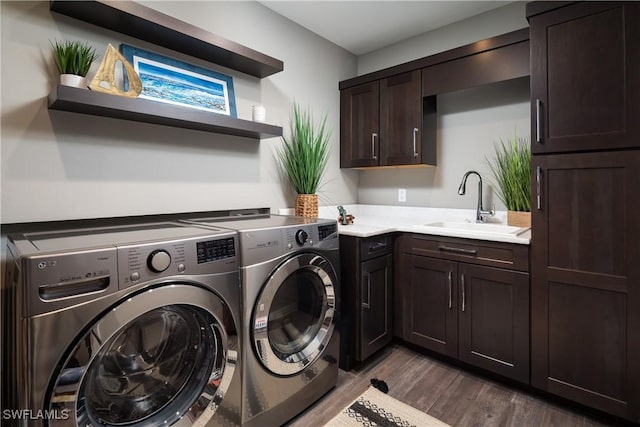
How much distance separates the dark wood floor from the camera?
1.68 meters

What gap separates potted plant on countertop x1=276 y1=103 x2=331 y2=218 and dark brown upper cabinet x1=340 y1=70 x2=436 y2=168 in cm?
48

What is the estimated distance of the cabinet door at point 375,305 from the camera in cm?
210

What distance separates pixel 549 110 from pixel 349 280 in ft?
4.71

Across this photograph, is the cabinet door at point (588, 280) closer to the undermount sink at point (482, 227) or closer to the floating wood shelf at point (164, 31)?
the undermount sink at point (482, 227)

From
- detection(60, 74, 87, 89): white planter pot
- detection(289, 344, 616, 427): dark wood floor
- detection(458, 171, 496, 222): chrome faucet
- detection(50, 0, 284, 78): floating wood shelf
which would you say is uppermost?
detection(50, 0, 284, 78): floating wood shelf

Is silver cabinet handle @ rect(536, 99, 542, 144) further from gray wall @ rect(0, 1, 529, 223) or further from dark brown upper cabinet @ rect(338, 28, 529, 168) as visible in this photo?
gray wall @ rect(0, 1, 529, 223)

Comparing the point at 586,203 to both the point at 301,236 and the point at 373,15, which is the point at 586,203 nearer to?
the point at 301,236

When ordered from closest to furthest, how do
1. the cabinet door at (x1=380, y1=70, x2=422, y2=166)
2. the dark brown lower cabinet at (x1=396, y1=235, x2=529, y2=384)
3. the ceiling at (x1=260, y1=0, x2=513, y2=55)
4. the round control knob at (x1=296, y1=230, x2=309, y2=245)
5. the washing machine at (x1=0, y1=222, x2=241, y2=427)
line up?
the washing machine at (x1=0, y1=222, x2=241, y2=427) → the round control knob at (x1=296, y1=230, x2=309, y2=245) → the dark brown lower cabinet at (x1=396, y1=235, x2=529, y2=384) → the ceiling at (x1=260, y1=0, x2=513, y2=55) → the cabinet door at (x1=380, y1=70, x2=422, y2=166)

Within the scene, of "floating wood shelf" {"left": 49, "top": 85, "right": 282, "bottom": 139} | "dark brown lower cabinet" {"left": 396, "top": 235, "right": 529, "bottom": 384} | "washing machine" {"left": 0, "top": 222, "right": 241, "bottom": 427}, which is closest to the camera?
"washing machine" {"left": 0, "top": 222, "right": 241, "bottom": 427}

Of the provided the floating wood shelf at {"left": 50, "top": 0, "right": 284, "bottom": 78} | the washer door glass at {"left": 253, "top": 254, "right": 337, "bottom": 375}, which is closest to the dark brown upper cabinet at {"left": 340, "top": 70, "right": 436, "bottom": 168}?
the floating wood shelf at {"left": 50, "top": 0, "right": 284, "bottom": 78}

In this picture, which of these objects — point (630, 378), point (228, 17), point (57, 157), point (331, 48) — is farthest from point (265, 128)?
point (630, 378)

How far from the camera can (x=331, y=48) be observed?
9.64ft

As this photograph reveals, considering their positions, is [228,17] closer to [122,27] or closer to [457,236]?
[122,27]

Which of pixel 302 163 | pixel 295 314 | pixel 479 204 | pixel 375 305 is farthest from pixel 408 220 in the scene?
pixel 295 314
